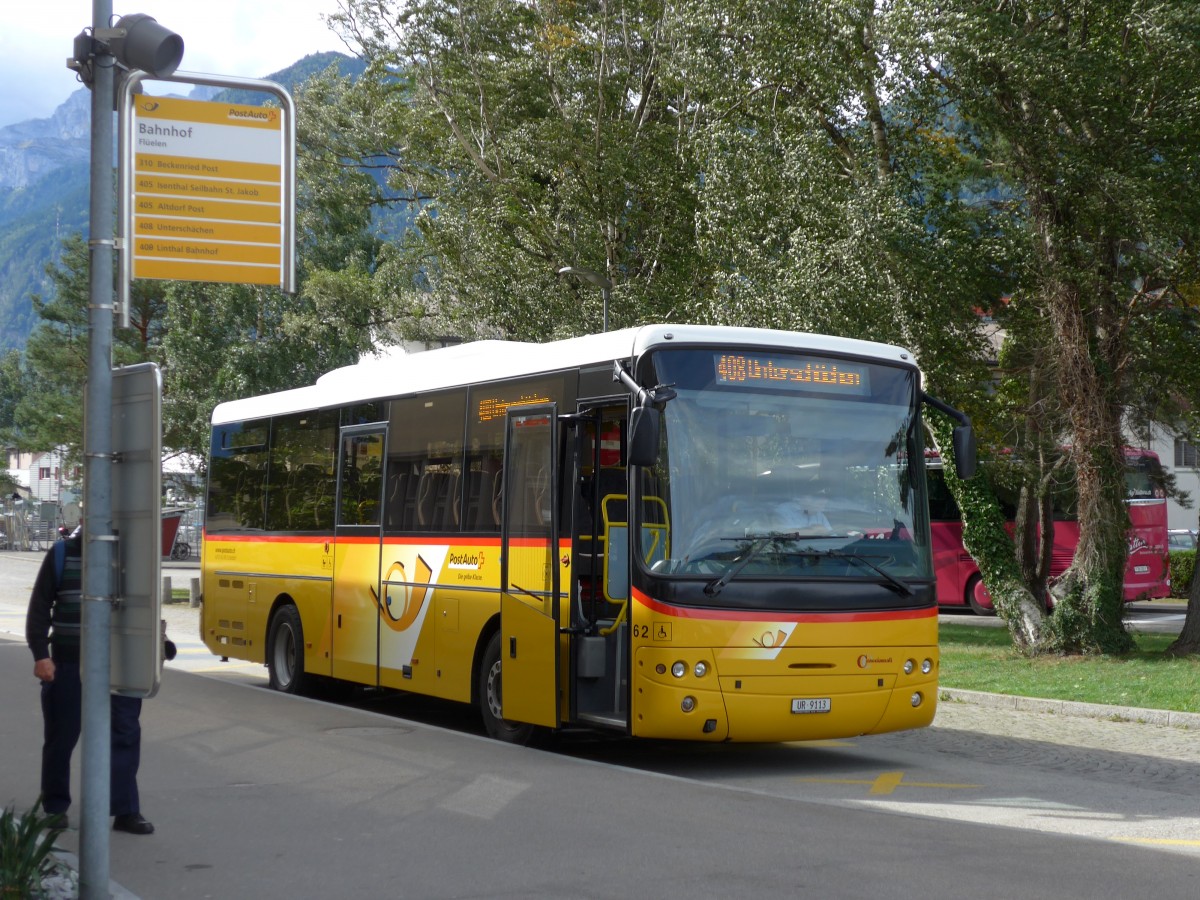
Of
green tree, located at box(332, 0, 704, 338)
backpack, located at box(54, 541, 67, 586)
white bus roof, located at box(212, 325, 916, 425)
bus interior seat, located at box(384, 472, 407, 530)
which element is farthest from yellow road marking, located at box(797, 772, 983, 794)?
green tree, located at box(332, 0, 704, 338)

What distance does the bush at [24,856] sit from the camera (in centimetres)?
601

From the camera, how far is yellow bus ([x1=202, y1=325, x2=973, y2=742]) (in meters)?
10.4

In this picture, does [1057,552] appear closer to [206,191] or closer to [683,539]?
[683,539]

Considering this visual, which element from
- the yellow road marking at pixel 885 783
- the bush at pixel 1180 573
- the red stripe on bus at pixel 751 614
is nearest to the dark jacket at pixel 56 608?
the red stripe on bus at pixel 751 614

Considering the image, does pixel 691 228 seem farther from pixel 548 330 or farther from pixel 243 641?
pixel 243 641

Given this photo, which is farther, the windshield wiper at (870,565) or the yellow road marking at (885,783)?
the windshield wiper at (870,565)

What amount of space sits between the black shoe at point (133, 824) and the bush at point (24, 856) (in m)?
1.76

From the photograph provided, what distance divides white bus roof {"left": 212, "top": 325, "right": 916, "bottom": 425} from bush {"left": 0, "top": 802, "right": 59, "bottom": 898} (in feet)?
18.0

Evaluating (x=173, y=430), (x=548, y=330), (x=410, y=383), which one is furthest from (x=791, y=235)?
(x=173, y=430)

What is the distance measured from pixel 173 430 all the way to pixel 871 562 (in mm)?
26114

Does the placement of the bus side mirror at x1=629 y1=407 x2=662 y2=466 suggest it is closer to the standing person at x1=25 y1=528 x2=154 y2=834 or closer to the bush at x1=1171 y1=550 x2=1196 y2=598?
the standing person at x1=25 y1=528 x2=154 y2=834

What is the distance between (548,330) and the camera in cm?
2905

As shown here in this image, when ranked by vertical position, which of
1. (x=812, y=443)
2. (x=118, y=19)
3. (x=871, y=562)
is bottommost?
(x=871, y=562)

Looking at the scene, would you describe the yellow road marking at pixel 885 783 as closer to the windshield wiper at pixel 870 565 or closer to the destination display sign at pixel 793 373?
the windshield wiper at pixel 870 565
